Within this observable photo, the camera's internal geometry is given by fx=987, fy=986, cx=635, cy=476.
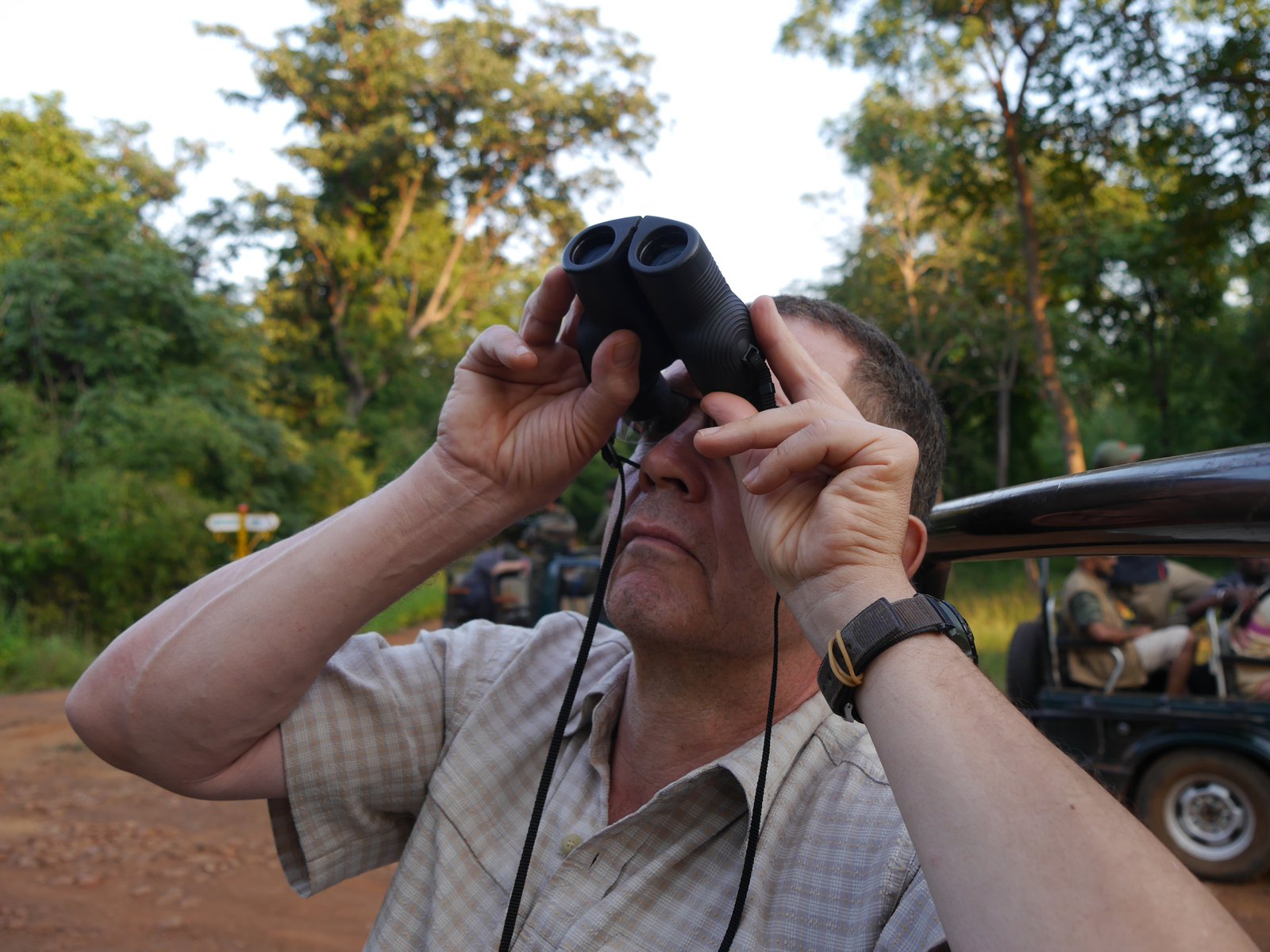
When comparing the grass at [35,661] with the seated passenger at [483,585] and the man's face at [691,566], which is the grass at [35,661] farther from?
the man's face at [691,566]

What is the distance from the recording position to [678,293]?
1341mm

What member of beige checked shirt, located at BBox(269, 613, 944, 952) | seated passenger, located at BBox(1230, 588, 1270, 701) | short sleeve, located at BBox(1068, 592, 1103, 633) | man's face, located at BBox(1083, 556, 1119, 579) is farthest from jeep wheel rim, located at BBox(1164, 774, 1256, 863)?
beige checked shirt, located at BBox(269, 613, 944, 952)

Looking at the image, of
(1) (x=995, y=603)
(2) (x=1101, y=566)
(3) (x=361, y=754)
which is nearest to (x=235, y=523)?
(2) (x=1101, y=566)

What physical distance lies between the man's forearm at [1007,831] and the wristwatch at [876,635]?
0.01 metres

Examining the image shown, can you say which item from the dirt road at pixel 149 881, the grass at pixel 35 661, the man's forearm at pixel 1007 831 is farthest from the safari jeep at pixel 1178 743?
the grass at pixel 35 661

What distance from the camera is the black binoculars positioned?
1.33m

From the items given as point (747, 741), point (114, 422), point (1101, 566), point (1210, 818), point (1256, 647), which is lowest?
point (1210, 818)

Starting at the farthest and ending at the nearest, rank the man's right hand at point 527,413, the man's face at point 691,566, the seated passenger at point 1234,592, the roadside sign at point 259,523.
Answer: the roadside sign at point 259,523
the seated passenger at point 1234,592
the man's right hand at point 527,413
the man's face at point 691,566

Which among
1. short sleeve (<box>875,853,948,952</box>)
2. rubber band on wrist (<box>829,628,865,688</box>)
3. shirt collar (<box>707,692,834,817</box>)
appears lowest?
short sleeve (<box>875,853,948,952</box>)

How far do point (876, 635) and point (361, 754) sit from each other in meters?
1.00

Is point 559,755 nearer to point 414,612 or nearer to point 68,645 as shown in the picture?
point 68,645

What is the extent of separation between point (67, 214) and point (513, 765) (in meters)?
15.7

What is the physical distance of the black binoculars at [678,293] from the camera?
1327 millimetres

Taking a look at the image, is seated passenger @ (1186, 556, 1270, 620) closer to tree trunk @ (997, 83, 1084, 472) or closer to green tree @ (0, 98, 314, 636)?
tree trunk @ (997, 83, 1084, 472)
